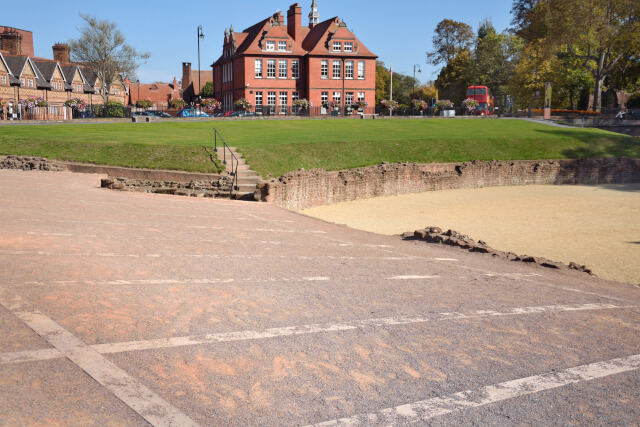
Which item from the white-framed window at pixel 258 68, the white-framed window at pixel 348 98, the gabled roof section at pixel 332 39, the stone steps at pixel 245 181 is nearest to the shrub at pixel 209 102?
the white-framed window at pixel 258 68

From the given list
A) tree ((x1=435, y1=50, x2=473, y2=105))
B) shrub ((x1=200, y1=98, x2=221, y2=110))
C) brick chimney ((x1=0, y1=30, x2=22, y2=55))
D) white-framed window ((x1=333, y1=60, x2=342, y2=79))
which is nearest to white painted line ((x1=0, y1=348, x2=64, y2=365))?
shrub ((x1=200, y1=98, x2=221, y2=110))

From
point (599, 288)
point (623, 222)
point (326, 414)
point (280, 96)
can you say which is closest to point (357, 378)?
point (326, 414)

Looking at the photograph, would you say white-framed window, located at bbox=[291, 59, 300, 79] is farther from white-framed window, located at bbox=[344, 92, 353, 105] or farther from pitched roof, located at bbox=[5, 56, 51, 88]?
pitched roof, located at bbox=[5, 56, 51, 88]

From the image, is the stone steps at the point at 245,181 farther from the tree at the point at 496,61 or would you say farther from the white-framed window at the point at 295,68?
Result: the tree at the point at 496,61

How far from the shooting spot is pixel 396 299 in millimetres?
7242

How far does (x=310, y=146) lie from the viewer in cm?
2628

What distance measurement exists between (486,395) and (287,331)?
2034 mm

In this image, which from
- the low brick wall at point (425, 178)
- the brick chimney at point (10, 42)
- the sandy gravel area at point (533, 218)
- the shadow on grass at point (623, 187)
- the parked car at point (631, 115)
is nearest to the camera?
the sandy gravel area at point (533, 218)

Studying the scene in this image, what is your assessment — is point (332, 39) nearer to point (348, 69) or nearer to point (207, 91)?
point (348, 69)

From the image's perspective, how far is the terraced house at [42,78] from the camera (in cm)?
6316

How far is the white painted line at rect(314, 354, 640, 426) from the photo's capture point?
4199 mm

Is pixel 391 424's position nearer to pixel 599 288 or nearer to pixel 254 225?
pixel 599 288

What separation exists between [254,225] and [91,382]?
8535mm

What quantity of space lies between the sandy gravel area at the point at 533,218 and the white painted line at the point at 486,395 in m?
6.39
